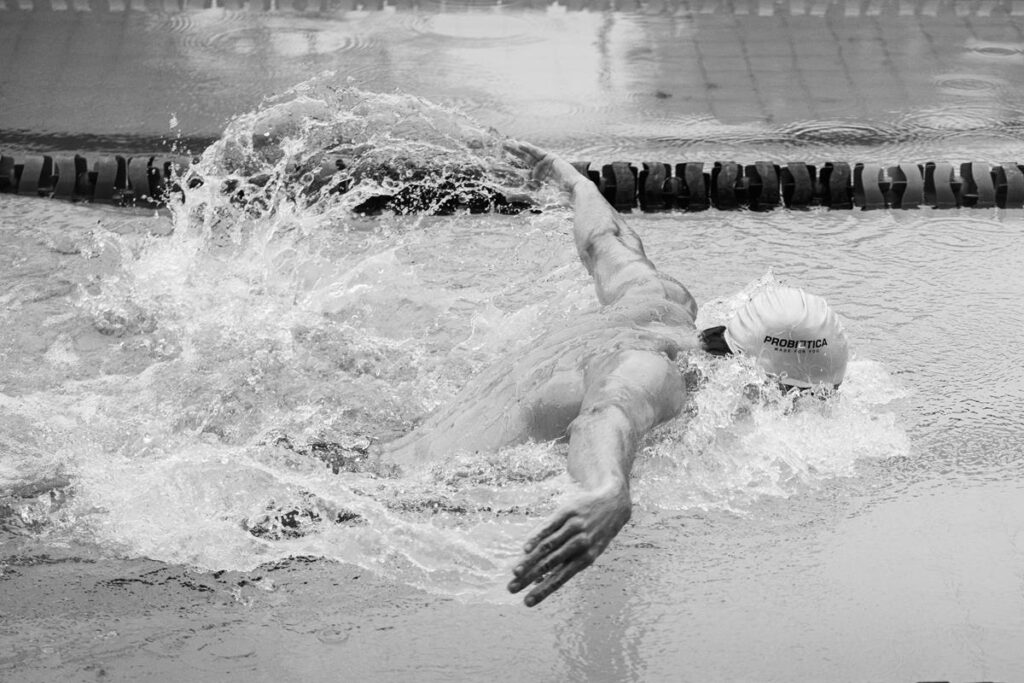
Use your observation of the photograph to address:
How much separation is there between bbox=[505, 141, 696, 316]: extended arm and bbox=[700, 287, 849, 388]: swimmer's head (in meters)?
0.25

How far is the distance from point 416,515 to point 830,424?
4.27 feet

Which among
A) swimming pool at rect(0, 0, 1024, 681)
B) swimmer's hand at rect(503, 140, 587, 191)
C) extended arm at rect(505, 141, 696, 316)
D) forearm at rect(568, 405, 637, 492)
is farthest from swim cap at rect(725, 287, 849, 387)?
swimmer's hand at rect(503, 140, 587, 191)

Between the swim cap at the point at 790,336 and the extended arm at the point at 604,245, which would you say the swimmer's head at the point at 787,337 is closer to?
the swim cap at the point at 790,336

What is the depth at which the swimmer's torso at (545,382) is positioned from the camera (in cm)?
304

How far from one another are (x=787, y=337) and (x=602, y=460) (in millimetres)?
988

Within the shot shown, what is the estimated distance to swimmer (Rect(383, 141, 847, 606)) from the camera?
2801 millimetres

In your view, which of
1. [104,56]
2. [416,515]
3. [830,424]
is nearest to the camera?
[416,515]

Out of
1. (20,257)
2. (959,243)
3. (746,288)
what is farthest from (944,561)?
(20,257)

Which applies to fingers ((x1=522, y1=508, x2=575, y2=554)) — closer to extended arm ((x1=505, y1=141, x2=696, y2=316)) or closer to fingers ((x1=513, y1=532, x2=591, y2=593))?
fingers ((x1=513, y1=532, x2=591, y2=593))

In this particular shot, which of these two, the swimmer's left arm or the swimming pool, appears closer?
the swimmer's left arm

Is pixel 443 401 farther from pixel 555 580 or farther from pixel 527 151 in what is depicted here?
pixel 555 580

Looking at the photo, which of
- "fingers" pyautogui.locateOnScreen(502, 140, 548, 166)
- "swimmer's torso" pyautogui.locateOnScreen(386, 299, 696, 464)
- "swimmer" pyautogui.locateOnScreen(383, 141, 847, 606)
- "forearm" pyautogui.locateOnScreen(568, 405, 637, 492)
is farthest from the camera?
"fingers" pyautogui.locateOnScreen(502, 140, 548, 166)

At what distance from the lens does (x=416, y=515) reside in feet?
10.1

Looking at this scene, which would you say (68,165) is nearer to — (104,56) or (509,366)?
(104,56)
